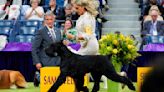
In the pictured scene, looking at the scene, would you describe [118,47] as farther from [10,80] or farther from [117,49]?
[10,80]

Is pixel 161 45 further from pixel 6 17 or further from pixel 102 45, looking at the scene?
pixel 6 17

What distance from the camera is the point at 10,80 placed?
7734 mm

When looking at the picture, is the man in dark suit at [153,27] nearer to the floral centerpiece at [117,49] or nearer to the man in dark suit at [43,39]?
the man in dark suit at [43,39]

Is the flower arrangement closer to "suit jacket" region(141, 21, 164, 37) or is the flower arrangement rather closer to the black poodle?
the black poodle

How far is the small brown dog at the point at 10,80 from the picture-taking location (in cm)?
767

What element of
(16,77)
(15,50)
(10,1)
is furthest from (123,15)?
(16,77)

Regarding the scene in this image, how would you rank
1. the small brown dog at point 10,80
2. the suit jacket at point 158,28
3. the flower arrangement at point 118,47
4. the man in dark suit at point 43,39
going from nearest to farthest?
the flower arrangement at point 118,47 → the man in dark suit at point 43,39 → the small brown dog at point 10,80 → the suit jacket at point 158,28

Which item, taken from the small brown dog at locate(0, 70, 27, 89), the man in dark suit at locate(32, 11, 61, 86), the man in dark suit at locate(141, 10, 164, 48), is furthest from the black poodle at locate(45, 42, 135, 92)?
the man in dark suit at locate(141, 10, 164, 48)

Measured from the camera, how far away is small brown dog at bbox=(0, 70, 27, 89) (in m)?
7.67

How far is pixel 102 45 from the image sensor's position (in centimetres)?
611

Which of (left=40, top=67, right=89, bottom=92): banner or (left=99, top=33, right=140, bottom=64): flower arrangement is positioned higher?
(left=99, top=33, right=140, bottom=64): flower arrangement

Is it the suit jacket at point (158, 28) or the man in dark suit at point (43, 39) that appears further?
the suit jacket at point (158, 28)

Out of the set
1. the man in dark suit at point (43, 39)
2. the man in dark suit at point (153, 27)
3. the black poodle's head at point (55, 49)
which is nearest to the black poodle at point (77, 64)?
the black poodle's head at point (55, 49)

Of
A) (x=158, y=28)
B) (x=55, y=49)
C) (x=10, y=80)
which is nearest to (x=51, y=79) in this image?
(x=55, y=49)
